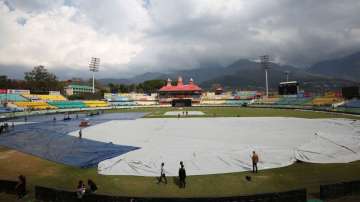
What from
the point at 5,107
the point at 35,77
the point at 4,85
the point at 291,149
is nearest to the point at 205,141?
the point at 291,149

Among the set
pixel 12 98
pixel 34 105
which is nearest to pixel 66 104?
pixel 34 105

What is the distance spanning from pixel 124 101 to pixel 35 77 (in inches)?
2608

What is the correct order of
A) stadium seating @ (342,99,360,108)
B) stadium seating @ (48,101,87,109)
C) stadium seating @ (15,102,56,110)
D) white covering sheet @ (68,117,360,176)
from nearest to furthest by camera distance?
white covering sheet @ (68,117,360,176), stadium seating @ (342,99,360,108), stadium seating @ (15,102,56,110), stadium seating @ (48,101,87,109)

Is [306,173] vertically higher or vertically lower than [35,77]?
lower

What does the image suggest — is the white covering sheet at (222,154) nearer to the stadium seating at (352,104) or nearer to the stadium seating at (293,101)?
the stadium seating at (352,104)

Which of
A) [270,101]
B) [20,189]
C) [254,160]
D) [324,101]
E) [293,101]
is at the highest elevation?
[324,101]

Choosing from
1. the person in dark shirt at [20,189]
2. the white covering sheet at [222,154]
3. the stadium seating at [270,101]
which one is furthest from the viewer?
the stadium seating at [270,101]

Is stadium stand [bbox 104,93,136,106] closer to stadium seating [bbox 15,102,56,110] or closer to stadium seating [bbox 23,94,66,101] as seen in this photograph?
stadium seating [bbox 23,94,66,101]

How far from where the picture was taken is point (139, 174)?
63.3 ft

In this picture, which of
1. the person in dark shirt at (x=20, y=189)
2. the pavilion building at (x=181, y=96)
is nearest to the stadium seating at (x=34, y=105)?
the pavilion building at (x=181, y=96)

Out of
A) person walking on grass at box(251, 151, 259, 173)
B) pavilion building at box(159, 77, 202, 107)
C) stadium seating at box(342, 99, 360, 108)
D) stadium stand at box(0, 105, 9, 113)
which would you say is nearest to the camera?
person walking on grass at box(251, 151, 259, 173)

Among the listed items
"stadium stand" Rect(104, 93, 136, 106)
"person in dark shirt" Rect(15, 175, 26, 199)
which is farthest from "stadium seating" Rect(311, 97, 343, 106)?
"person in dark shirt" Rect(15, 175, 26, 199)

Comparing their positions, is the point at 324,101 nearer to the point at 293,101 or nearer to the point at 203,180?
the point at 293,101

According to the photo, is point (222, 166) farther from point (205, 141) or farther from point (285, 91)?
point (285, 91)
